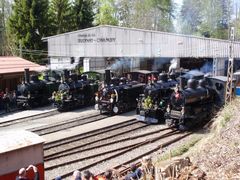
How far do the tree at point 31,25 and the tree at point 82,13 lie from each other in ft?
17.0

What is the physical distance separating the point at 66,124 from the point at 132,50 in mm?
13882

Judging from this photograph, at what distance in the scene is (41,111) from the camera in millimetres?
23469

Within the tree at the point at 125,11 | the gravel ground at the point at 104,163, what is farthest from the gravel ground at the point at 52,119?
the tree at the point at 125,11

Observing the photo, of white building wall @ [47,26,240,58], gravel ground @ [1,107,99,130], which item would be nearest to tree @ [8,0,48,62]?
white building wall @ [47,26,240,58]

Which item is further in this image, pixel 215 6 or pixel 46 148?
pixel 215 6

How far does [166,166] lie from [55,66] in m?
30.4

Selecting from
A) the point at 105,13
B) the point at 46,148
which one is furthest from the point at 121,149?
the point at 105,13

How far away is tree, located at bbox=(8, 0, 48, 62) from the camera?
133 feet

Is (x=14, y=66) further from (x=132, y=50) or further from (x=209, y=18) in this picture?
(x=209, y=18)

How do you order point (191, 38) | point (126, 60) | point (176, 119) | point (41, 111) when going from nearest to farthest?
point (176, 119) < point (41, 111) < point (191, 38) < point (126, 60)

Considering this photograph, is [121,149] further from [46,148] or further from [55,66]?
[55,66]

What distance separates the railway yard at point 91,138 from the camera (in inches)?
516

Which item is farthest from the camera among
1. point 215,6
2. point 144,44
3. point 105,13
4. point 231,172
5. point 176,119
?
point 215,6

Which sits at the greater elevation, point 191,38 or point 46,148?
point 191,38
